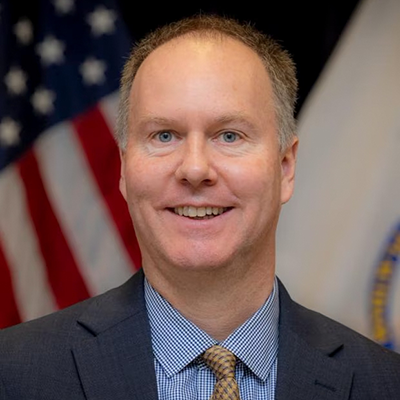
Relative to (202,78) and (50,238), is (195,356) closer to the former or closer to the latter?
(202,78)

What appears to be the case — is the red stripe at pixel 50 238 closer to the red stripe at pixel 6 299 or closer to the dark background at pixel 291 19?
the red stripe at pixel 6 299

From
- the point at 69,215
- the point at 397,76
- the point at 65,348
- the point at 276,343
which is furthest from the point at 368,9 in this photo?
the point at 65,348

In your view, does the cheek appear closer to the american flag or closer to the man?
the man

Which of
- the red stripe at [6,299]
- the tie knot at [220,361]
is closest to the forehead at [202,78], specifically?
the tie knot at [220,361]

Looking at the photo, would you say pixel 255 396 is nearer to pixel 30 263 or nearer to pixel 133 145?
pixel 133 145

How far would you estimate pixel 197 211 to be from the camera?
202 centimetres

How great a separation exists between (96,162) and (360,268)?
1.04 metres

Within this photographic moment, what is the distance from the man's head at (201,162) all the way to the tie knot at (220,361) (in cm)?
20

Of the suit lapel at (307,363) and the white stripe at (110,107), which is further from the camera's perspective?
the white stripe at (110,107)

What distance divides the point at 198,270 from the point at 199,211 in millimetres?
134

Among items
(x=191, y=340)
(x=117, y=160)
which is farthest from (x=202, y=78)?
(x=117, y=160)

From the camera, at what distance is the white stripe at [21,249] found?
315 centimetres

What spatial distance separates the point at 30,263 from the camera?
10.4 feet

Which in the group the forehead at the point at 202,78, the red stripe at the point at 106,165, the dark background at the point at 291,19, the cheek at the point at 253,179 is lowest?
the red stripe at the point at 106,165
